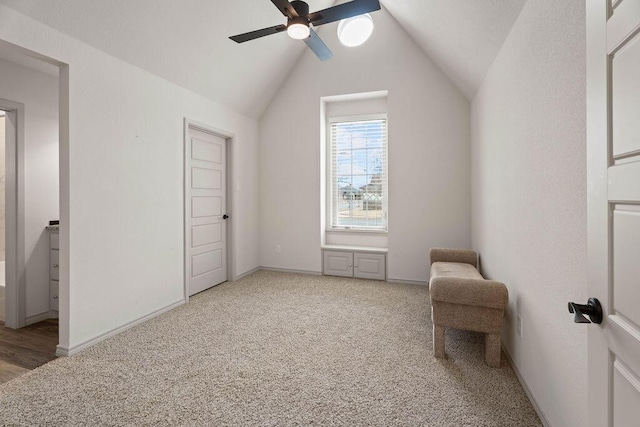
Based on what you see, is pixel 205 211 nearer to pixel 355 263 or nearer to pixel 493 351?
pixel 355 263

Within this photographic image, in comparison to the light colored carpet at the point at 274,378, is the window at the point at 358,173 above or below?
above

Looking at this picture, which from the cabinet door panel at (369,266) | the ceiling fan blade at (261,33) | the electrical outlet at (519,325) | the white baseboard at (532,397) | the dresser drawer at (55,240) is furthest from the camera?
the cabinet door panel at (369,266)

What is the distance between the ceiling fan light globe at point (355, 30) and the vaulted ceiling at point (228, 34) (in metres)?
0.19

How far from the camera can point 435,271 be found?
3.03 metres

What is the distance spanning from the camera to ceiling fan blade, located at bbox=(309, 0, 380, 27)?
2.09 m

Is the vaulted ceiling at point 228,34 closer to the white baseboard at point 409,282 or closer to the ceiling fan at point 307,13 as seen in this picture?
the ceiling fan at point 307,13

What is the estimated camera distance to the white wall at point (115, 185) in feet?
7.80

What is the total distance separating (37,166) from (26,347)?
173cm

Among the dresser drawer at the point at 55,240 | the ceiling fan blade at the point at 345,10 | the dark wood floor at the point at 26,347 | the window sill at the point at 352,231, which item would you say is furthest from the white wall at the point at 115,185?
the window sill at the point at 352,231

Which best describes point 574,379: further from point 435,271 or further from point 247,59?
point 247,59

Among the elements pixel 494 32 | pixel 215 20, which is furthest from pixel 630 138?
pixel 215 20

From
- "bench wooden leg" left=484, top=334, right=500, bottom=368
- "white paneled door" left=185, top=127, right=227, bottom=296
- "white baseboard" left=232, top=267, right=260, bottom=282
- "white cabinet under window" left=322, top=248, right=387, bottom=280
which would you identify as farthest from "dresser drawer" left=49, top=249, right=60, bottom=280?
"bench wooden leg" left=484, top=334, right=500, bottom=368

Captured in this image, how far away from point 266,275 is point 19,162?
3085mm

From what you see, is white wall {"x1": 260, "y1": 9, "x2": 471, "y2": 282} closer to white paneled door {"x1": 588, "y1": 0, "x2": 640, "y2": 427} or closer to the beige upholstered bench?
the beige upholstered bench
